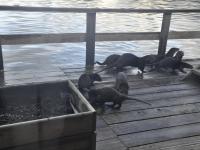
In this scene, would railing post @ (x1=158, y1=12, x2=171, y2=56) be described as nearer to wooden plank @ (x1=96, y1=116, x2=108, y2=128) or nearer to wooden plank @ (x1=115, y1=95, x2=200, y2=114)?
wooden plank @ (x1=115, y1=95, x2=200, y2=114)

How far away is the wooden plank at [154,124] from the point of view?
12.5 feet

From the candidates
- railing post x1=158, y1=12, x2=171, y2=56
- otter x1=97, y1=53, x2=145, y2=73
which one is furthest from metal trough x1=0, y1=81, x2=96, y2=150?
railing post x1=158, y1=12, x2=171, y2=56

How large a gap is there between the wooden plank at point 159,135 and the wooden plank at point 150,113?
0.36 metres

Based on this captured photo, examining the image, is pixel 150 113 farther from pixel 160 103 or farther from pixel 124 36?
pixel 124 36

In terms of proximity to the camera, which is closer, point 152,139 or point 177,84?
point 152,139

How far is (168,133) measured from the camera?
3.77m

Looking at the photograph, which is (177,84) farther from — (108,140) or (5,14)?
(5,14)

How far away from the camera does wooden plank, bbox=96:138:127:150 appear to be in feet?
11.2

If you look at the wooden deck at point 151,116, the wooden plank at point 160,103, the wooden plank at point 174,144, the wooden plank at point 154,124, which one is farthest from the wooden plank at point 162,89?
the wooden plank at point 174,144

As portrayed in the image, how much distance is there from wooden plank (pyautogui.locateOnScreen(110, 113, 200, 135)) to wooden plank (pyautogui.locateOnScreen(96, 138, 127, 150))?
0.20m

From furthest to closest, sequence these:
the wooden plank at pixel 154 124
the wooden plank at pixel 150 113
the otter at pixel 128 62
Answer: the otter at pixel 128 62 → the wooden plank at pixel 150 113 → the wooden plank at pixel 154 124

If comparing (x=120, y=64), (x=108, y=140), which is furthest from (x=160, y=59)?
(x=108, y=140)

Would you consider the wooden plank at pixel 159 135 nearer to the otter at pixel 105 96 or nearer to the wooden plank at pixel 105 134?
the wooden plank at pixel 105 134

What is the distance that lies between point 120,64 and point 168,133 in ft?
8.43
